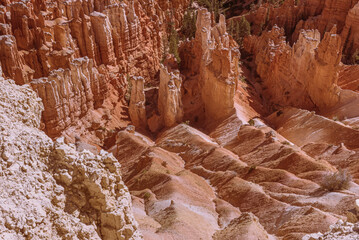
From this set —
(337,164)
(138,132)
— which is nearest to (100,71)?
(138,132)

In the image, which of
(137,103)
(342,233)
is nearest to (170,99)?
(137,103)

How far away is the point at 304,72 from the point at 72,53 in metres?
28.0

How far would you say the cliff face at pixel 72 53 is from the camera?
29109mm

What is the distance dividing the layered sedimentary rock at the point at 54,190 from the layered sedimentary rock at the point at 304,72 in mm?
33292

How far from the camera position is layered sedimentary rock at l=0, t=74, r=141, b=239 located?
28.5ft

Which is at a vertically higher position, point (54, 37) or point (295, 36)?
point (54, 37)

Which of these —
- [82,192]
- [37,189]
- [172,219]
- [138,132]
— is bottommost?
[138,132]

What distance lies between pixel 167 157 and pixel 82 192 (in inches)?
727

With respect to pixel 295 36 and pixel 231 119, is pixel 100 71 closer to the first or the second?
pixel 231 119

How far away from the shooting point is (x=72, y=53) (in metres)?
33.9

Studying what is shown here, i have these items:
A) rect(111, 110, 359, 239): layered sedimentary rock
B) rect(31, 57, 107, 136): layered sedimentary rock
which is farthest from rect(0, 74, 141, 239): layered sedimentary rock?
rect(31, 57, 107, 136): layered sedimentary rock

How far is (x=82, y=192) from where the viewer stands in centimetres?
1070

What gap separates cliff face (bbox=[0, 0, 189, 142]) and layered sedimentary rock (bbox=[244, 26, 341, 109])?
1778 cm

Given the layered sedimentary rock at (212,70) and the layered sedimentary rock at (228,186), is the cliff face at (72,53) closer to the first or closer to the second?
the layered sedimentary rock at (228,186)
